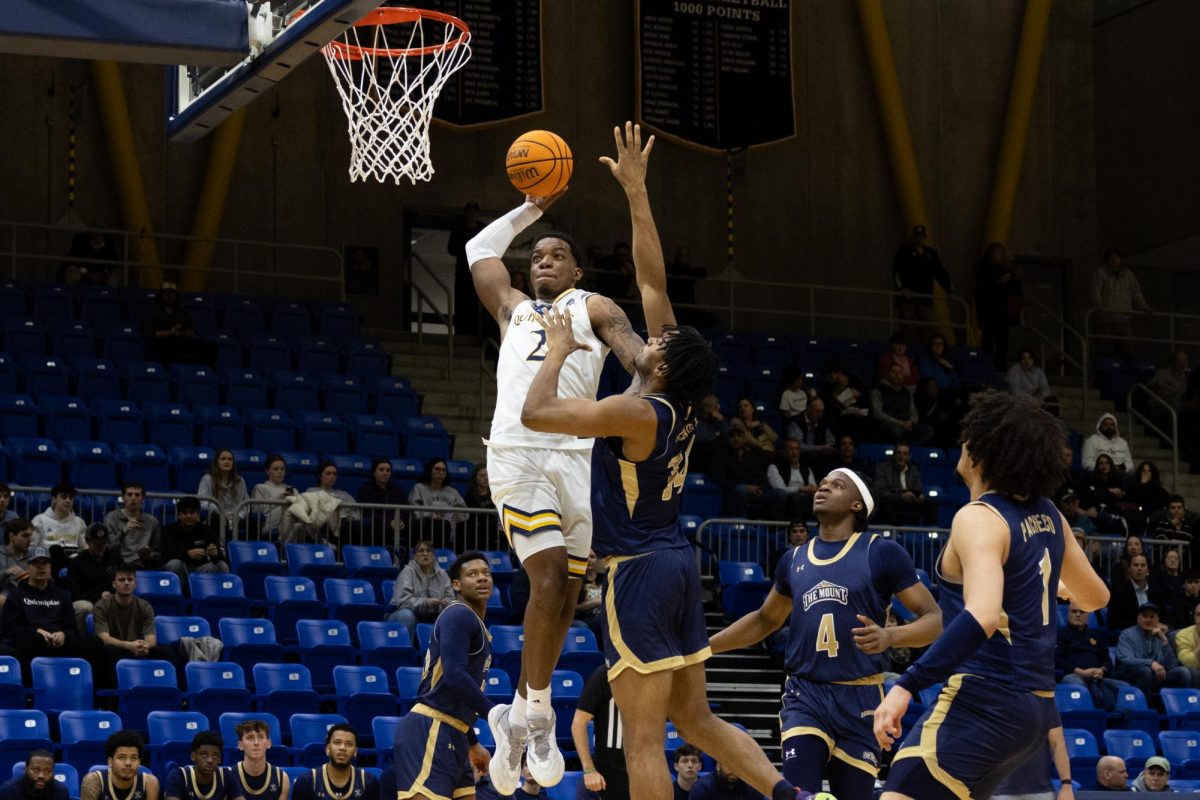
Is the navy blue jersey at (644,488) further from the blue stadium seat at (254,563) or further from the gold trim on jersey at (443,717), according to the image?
the blue stadium seat at (254,563)

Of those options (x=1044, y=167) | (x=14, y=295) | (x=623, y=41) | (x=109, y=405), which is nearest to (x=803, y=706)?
(x=109, y=405)

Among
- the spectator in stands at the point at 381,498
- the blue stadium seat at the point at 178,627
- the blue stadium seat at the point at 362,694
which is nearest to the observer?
the blue stadium seat at the point at 362,694

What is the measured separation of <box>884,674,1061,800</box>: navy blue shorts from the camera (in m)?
6.17

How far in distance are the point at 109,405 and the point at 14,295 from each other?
2.84 meters

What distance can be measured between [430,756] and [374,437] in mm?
9659

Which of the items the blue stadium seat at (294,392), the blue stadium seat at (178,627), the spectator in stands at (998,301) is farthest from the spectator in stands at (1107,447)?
the blue stadium seat at (178,627)

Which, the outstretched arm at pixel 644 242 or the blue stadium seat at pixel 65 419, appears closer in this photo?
the outstretched arm at pixel 644 242

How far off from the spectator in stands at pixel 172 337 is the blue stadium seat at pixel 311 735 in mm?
6946

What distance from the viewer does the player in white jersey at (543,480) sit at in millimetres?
7969

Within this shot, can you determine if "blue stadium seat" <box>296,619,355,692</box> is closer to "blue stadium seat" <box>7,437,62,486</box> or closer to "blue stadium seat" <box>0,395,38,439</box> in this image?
"blue stadium seat" <box>7,437,62,486</box>

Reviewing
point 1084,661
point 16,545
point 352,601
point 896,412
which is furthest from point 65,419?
point 1084,661

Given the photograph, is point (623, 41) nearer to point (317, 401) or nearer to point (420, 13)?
point (317, 401)

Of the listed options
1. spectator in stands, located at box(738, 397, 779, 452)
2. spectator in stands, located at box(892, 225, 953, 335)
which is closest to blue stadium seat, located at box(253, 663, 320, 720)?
spectator in stands, located at box(738, 397, 779, 452)

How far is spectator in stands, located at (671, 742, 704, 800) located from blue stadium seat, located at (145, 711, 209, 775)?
3.39 metres
